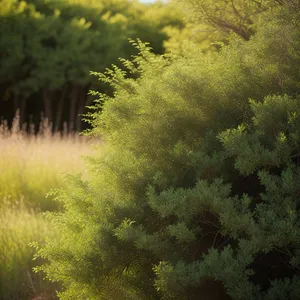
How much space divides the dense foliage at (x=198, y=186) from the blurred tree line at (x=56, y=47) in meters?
15.4

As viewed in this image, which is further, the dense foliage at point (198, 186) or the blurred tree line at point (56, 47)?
the blurred tree line at point (56, 47)

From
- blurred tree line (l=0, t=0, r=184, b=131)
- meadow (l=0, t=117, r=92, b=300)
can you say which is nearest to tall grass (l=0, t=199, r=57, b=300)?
meadow (l=0, t=117, r=92, b=300)

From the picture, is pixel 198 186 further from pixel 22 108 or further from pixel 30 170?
pixel 22 108

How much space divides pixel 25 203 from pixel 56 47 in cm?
1350

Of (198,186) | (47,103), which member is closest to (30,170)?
(198,186)

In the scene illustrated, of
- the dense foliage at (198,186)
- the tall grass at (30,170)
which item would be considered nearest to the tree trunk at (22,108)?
the tall grass at (30,170)

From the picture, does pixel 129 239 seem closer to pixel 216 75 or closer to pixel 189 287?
pixel 189 287

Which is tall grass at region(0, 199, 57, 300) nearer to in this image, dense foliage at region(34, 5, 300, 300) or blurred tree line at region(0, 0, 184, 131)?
dense foliage at region(34, 5, 300, 300)

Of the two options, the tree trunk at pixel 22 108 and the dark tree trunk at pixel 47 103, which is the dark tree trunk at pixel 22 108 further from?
the dark tree trunk at pixel 47 103

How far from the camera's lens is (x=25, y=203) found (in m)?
7.90

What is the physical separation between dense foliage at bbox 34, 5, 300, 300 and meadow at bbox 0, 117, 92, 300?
1.91ft

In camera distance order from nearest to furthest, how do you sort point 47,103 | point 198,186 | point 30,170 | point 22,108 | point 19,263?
1. point 198,186
2. point 19,263
3. point 30,170
4. point 22,108
5. point 47,103

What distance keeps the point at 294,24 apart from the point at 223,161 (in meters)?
1.27

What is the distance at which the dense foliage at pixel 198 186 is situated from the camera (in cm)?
318
